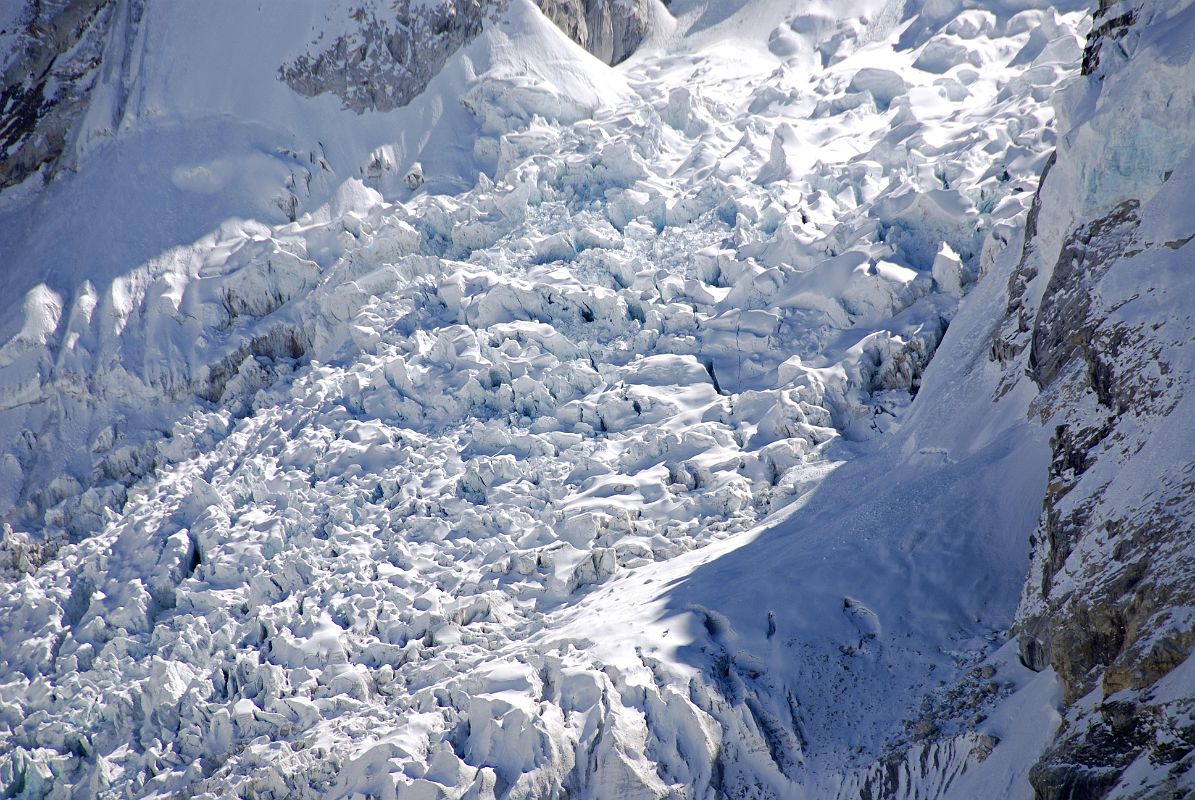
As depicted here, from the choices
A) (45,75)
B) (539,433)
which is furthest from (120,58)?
(539,433)

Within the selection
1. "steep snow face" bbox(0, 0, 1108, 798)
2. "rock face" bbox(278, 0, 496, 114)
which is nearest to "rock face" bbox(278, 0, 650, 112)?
"rock face" bbox(278, 0, 496, 114)

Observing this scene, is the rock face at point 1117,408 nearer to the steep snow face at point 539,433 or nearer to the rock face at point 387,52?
the steep snow face at point 539,433

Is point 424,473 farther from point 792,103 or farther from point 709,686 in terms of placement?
point 792,103

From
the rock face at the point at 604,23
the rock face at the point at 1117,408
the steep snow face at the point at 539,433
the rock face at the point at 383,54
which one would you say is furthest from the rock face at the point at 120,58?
the rock face at the point at 1117,408

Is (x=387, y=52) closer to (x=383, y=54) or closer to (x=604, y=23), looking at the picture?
(x=383, y=54)

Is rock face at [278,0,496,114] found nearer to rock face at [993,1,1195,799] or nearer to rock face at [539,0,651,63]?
rock face at [539,0,651,63]

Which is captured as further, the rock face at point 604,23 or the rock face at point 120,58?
the rock face at point 604,23
